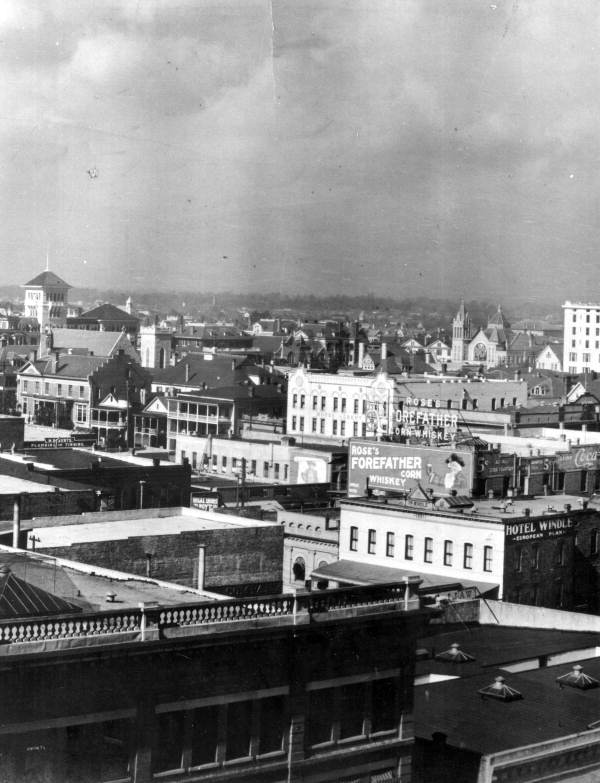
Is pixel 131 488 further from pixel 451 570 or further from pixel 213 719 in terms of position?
pixel 213 719

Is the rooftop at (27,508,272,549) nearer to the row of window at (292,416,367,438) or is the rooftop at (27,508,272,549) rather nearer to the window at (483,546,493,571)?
the window at (483,546,493,571)

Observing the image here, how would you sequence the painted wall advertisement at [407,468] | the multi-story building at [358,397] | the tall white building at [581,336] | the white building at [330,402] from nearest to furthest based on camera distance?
the painted wall advertisement at [407,468], the multi-story building at [358,397], the white building at [330,402], the tall white building at [581,336]

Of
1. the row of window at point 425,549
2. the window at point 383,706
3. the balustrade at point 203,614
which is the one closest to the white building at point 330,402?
the row of window at point 425,549

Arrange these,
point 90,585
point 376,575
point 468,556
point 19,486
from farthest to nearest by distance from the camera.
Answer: point 19,486, point 376,575, point 468,556, point 90,585

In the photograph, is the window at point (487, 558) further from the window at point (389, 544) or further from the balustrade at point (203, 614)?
the balustrade at point (203, 614)

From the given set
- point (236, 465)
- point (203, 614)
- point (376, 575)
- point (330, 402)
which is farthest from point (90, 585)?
point (330, 402)

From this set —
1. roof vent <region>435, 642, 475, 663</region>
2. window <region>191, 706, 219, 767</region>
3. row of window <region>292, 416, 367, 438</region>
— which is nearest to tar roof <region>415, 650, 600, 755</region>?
roof vent <region>435, 642, 475, 663</region>

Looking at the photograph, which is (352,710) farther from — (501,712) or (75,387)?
(75,387)
